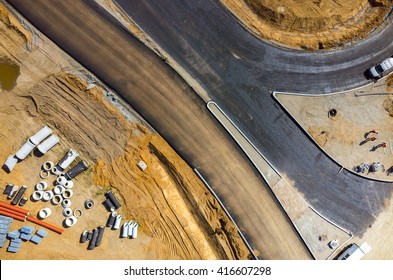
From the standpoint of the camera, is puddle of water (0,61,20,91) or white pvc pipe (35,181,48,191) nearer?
white pvc pipe (35,181,48,191)

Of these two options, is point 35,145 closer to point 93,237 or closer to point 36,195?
point 36,195

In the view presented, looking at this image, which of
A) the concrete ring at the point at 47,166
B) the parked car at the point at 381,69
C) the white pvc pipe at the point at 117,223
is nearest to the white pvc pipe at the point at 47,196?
the concrete ring at the point at 47,166

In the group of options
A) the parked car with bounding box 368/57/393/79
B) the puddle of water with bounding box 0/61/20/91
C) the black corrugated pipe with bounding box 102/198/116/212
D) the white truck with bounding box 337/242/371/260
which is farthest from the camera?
the parked car with bounding box 368/57/393/79

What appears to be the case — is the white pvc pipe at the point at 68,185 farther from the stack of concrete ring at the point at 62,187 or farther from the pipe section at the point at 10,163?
the pipe section at the point at 10,163

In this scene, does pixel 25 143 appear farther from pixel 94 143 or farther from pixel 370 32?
pixel 370 32

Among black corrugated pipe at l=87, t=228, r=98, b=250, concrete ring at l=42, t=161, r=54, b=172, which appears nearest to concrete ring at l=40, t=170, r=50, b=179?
concrete ring at l=42, t=161, r=54, b=172

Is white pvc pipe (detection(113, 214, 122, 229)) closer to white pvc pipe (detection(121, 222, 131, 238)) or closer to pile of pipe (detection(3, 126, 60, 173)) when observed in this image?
white pvc pipe (detection(121, 222, 131, 238))
